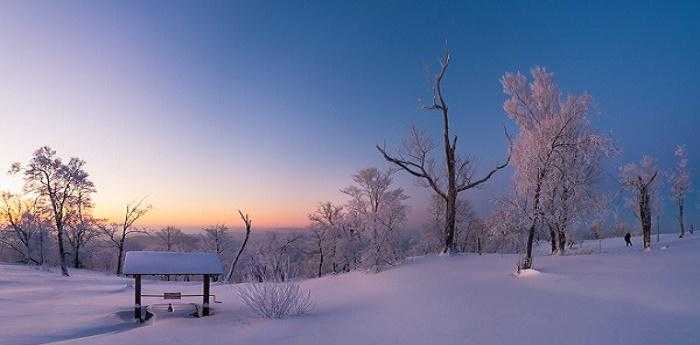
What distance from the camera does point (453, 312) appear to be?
11.0 metres

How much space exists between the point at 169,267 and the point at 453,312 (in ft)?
32.2

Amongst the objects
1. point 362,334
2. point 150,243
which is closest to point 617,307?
point 362,334

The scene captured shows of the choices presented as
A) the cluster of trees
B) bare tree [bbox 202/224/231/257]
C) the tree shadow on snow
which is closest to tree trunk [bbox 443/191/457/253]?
the cluster of trees

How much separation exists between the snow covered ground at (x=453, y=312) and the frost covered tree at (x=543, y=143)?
7.97ft

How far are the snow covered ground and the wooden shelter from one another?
0.69 metres

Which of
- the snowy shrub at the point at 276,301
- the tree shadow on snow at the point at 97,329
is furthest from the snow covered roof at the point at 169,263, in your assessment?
the snowy shrub at the point at 276,301

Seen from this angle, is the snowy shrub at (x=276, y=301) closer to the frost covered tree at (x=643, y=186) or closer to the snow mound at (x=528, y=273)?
the snow mound at (x=528, y=273)

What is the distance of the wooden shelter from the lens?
50.0 feet

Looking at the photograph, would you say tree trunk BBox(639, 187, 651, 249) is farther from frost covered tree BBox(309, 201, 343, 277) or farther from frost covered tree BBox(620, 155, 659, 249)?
frost covered tree BBox(309, 201, 343, 277)

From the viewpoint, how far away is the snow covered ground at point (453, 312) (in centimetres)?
926

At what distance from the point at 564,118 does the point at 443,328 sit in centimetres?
1404

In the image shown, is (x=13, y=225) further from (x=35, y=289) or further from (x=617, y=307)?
(x=617, y=307)

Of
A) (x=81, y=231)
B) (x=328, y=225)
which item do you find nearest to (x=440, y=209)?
(x=328, y=225)

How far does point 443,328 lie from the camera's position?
32.0 ft
